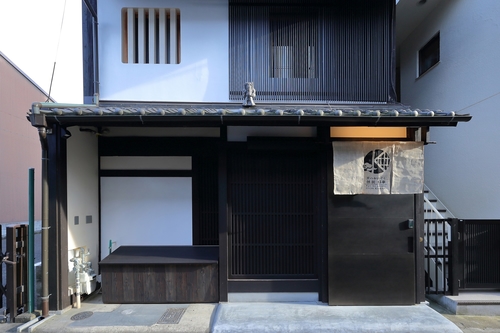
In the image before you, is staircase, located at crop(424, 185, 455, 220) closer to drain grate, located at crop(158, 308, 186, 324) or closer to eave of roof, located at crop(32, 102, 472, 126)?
eave of roof, located at crop(32, 102, 472, 126)

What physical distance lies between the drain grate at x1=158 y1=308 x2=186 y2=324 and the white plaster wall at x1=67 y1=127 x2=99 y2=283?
211 centimetres

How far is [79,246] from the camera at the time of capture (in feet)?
19.2

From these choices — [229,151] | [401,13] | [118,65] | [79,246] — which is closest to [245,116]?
[229,151]

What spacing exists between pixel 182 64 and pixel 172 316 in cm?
513

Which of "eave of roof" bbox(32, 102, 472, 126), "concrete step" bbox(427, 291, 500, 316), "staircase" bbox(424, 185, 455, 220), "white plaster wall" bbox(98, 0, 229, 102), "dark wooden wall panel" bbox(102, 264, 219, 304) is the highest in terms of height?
"white plaster wall" bbox(98, 0, 229, 102)

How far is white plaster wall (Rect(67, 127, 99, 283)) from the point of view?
560 cm

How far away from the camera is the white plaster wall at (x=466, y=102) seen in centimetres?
695

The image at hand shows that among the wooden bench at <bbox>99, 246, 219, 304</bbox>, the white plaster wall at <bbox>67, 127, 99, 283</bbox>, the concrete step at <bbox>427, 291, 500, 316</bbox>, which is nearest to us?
the concrete step at <bbox>427, 291, 500, 316</bbox>

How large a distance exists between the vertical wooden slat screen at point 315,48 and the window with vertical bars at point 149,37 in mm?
1336

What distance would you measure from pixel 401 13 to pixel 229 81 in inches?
283

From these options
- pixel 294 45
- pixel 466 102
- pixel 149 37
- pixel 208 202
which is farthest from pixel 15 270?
pixel 466 102

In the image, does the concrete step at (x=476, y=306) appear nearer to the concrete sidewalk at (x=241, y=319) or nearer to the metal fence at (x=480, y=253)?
the metal fence at (x=480, y=253)

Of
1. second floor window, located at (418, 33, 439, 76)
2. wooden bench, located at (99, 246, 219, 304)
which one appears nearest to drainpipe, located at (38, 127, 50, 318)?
wooden bench, located at (99, 246, 219, 304)

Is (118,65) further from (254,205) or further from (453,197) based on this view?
(453,197)
